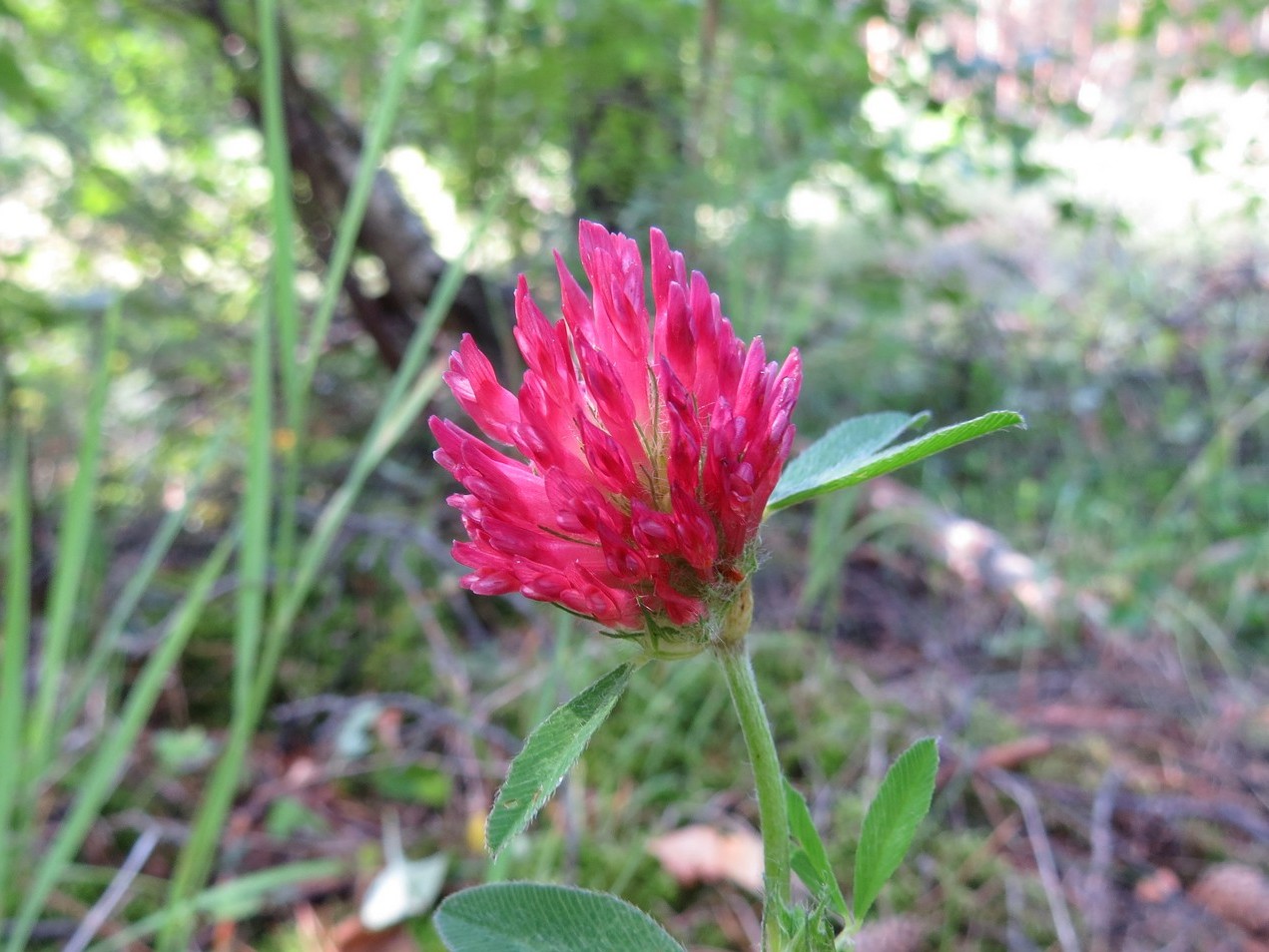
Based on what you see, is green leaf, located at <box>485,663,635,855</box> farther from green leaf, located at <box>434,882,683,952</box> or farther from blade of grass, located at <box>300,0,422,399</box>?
blade of grass, located at <box>300,0,422,399</box>

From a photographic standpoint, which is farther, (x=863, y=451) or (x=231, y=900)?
(x=231, y=900)

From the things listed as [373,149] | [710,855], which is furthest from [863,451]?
[710,855]

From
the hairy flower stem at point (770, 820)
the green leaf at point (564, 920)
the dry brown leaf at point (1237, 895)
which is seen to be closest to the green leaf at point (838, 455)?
the hairy flower stem at point (770, 820)

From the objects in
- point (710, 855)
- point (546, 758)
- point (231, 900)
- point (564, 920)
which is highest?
point (546, 758)

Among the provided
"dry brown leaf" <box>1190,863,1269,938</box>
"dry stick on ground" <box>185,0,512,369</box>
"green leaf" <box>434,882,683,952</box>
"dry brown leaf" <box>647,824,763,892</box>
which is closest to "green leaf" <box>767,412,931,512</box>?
"green leaf" <box>434,882,683,952</box>

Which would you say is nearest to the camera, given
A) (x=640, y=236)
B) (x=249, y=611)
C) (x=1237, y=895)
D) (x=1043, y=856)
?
(x=249, y=611)

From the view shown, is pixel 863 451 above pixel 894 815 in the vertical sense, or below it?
above

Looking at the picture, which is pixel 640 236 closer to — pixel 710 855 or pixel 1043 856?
pixel 710 855

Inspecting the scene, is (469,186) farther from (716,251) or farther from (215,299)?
(215,299)
